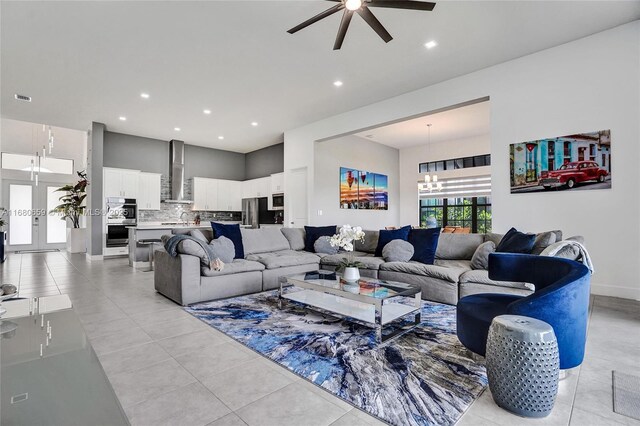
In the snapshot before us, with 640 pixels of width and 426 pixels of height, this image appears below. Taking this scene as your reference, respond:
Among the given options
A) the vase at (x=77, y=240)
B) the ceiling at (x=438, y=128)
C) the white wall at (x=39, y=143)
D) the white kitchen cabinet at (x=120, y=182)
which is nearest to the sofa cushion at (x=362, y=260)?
the ceiling at (x=438, y=128)

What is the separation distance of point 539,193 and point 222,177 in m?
8.50

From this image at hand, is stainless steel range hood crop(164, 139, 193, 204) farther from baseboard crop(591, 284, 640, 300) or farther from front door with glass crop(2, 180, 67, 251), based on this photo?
baseboard crop(591, 284, 640, 300)

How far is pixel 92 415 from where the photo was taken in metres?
0.77

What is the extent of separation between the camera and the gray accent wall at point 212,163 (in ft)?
30.6

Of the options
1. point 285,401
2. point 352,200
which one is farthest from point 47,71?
point 352,200

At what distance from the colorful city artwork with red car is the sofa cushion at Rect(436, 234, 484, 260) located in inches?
37.3

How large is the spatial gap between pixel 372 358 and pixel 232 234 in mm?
3014

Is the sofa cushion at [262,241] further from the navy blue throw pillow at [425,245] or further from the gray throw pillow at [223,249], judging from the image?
the navy blue throw pillow at [425,245]

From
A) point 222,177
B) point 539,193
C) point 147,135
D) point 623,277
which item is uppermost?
point 147,135

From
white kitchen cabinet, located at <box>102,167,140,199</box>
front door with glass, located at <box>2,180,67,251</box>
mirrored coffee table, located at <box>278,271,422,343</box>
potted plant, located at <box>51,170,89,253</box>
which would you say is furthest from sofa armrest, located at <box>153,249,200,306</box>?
front door with glass, located at <box>2,180,67,251</box>

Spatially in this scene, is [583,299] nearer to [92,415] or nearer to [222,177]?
[92,415]

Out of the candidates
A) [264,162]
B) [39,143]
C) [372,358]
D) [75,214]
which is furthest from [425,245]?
[39,143]

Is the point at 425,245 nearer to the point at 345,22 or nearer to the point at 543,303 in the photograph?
the point at 543,303

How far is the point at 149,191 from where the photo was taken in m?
8.24
